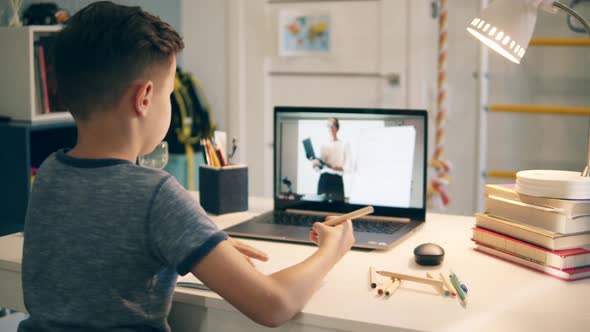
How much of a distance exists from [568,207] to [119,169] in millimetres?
802

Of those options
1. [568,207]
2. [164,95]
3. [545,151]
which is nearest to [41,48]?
[164,95]

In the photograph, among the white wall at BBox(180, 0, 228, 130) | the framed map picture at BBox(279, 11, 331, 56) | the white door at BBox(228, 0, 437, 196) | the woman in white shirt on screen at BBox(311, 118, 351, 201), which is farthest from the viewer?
the white wall at BBox(180, 0, 228, 130)

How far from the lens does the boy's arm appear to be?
1063 millimetres

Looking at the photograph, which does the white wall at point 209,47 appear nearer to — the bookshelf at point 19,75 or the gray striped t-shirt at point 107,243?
the bookshelf at point 19,75

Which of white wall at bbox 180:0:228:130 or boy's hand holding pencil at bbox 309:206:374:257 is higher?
white wall at bbox 180:0:228:130

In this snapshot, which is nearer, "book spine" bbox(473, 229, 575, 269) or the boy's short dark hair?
the boy's short dark hair

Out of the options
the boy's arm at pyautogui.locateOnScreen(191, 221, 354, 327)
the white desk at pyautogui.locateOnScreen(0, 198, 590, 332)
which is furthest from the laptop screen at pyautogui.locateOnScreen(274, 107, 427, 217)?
the boy's arm at pyautogui.locateOnScreen(191, 221, 354, 327)

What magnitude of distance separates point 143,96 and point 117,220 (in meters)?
0.20

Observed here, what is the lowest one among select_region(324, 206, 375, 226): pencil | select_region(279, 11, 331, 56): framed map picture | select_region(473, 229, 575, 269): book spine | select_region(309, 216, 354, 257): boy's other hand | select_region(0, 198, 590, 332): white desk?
select_region(0, 198, 590, 332): white desk

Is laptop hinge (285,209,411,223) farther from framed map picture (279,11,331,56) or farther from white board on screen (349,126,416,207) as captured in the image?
framed map picture (279,11,331,56)

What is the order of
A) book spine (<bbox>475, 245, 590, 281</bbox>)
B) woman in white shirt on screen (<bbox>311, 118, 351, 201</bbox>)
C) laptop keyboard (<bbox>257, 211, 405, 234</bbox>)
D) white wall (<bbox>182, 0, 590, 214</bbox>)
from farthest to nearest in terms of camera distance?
white wall (<bbox>182, 0, 590, 214</bbox>)
woman in white shirt on screen (<bbox>311, 118, 351, 201</bbox>)
laptop keyboard (<bbox>257, 211, 405, 234</bbox>)
book spine (<bbox>475, 245, 590, 281</bbox>)

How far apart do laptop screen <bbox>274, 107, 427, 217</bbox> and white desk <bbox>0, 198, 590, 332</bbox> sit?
0.23 m

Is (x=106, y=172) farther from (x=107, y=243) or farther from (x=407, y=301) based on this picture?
(x=407, y=301)

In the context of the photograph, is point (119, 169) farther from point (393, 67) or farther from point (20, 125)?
point (393, 67)
